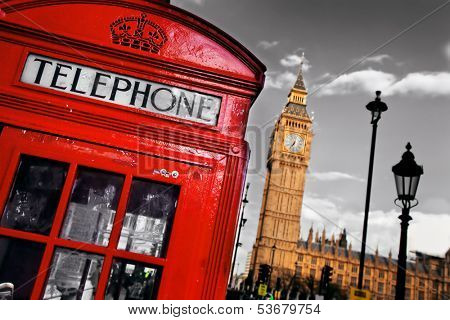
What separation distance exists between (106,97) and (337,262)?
71.1m

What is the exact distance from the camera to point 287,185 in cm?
6825

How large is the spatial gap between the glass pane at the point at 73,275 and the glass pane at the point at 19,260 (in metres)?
0.06

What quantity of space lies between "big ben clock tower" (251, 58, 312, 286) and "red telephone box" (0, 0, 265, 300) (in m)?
63.5

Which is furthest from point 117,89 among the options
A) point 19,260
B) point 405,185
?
point 405,185

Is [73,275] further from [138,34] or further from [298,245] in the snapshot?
[298,245]

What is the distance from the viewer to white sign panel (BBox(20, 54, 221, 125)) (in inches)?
60.6

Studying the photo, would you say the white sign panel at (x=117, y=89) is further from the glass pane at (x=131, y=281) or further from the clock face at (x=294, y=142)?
the clock face at (x=294, y=142)

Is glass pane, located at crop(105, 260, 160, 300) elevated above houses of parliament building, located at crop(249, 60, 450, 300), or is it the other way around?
houses of parliament building, located at crop(249, 60, 450, 300)

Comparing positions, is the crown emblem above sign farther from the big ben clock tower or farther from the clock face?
the clock face

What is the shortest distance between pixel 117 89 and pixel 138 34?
288 millimetres

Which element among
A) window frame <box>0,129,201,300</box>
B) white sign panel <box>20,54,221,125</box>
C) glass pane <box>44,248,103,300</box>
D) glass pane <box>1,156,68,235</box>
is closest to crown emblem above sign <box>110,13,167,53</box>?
white sign panel <box>20,54,221,125</box>

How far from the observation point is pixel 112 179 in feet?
4.80
